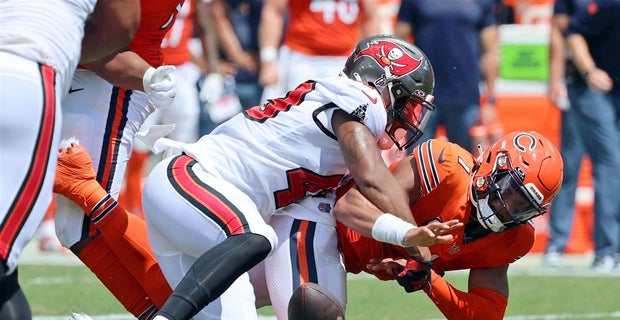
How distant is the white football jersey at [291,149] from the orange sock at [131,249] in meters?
0.49

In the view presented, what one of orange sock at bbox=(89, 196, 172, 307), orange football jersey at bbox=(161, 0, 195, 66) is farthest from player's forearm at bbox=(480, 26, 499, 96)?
orange sock at bbox=(89, 196, 172, 307)

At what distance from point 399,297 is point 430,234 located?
2.65 metres

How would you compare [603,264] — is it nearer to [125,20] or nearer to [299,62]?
[299,62]

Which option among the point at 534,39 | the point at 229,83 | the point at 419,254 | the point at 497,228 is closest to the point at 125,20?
the point at 419,254

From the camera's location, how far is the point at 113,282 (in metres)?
4.72

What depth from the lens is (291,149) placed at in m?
4.30

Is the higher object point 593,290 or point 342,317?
point 342,317

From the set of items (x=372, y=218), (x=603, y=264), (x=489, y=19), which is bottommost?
(x=603, y=264)

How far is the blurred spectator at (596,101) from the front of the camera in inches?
320

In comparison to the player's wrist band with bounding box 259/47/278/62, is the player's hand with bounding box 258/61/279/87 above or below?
below

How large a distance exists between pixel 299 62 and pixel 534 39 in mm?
2928

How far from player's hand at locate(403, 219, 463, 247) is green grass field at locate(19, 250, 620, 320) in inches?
69.5

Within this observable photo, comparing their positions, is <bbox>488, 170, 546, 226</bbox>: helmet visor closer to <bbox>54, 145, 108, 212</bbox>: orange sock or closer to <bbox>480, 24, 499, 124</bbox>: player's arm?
<bbox>54, 145, 108, 212</bbox>: orange sock

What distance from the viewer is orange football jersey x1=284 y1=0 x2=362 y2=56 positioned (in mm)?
8547
